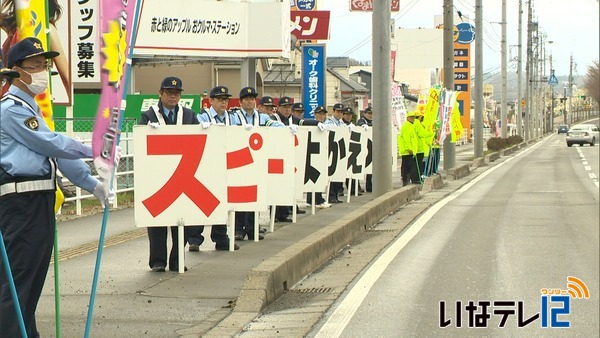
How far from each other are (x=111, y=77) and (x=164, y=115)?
5130 millimetres

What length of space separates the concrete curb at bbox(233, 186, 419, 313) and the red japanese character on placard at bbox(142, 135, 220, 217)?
112cm

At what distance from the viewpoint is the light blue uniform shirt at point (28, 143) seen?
6125 mm

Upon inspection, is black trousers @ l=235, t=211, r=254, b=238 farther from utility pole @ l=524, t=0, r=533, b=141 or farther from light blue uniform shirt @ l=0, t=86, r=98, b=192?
utility pole @ l=524, t=0, r=533, b=141

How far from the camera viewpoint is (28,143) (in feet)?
20.3

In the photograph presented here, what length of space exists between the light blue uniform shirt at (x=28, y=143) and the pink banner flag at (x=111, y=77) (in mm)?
178

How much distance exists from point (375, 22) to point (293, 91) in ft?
135

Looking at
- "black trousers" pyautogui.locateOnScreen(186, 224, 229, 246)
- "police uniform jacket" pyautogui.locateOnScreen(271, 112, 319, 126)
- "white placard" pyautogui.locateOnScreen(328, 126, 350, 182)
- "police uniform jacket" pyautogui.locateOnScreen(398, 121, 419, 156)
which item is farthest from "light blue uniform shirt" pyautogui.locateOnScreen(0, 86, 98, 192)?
"police uniform jacket" pyautogui.locateOnScreen(398, 121, 419, 156)

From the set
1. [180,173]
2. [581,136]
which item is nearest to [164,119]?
[180,173]

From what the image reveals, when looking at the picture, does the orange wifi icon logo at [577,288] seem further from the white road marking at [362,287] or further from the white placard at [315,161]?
the white placard at [315,161]

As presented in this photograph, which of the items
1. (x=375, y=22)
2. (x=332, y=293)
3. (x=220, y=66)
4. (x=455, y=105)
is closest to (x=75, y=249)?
(x=332, y=293)

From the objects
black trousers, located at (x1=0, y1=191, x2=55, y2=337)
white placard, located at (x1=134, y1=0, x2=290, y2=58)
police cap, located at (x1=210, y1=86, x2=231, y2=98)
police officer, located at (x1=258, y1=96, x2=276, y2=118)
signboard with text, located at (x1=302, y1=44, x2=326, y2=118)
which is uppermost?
white placard, located at (x1=134, y1=0, x2=290, y2=58)

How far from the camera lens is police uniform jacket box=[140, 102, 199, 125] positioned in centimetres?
1085

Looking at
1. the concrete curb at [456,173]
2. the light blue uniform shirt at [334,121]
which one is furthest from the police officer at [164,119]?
the concrete curb at [456,173]

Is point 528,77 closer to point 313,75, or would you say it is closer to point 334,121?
point 313,75
